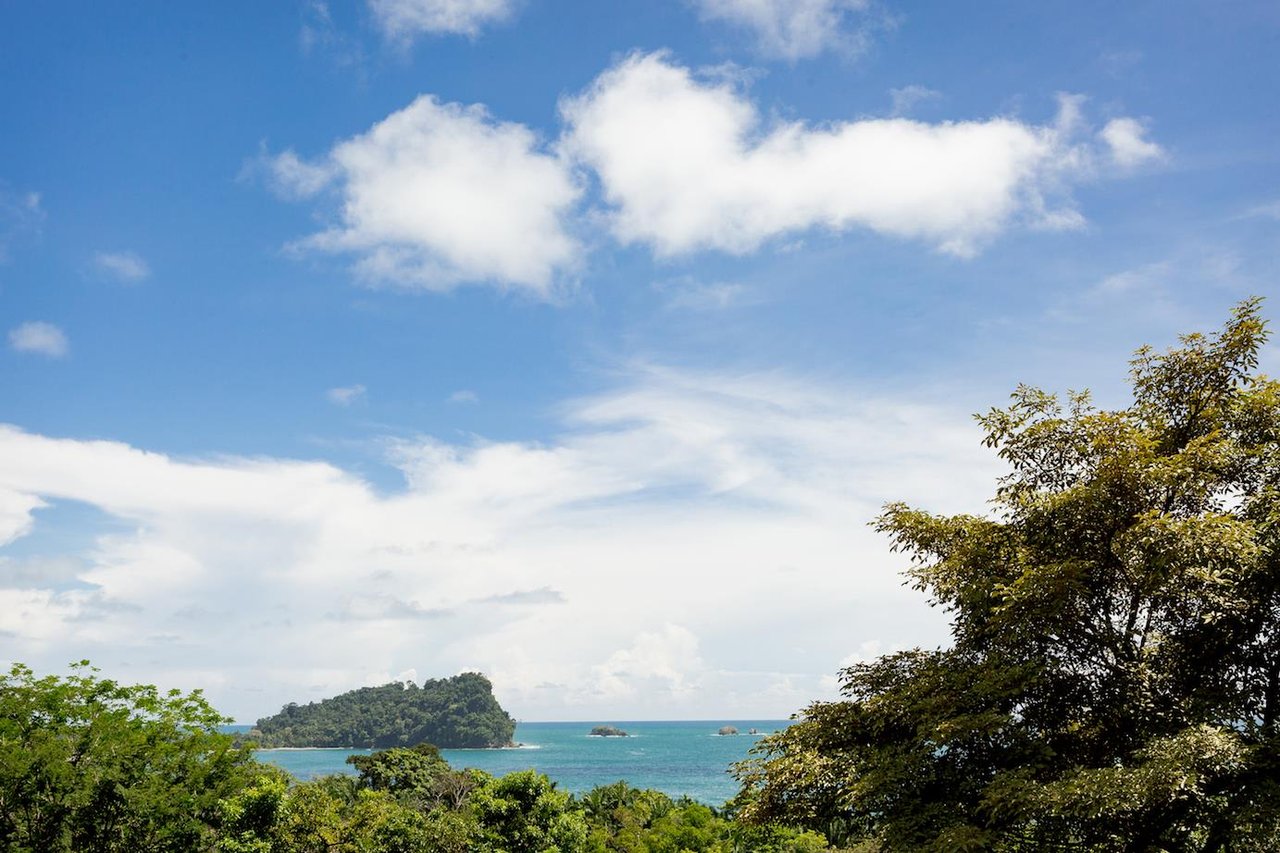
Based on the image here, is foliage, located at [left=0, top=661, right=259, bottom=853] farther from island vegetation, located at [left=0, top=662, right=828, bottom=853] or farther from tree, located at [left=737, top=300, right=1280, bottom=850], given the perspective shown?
tree, located at [left=737, top=300, right=1280, bottom=850]

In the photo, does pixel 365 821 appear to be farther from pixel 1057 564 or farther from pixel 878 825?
pixel 1057 564

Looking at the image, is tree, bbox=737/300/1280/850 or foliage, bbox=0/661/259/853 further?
foliage, bbox=0/661/259/853

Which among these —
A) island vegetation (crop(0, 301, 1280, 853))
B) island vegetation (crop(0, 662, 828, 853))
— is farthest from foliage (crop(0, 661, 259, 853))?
island vegetation (crop(0, 301, 1280, 853))

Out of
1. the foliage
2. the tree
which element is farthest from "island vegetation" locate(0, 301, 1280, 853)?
the foliage

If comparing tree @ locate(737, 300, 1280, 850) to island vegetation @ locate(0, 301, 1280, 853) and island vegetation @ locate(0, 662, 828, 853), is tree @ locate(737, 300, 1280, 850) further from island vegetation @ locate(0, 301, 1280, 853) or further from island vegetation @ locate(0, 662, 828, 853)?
island vegetation @ locate(0, 662, 828, 853)

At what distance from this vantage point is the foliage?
85.7ft

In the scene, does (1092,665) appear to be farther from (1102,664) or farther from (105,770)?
(105,770)

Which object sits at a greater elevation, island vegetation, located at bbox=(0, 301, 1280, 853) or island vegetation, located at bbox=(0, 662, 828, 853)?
island vegetation, located at bbox=(0, 301, 1280, 853)

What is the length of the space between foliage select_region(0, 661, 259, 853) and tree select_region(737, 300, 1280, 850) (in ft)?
76.5

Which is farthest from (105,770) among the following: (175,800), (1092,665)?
(1092,665)

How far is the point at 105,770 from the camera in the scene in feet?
89.2

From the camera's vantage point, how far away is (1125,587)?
12.9 m

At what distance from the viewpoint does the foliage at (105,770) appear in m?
26.1

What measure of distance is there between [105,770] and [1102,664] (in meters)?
29.2
